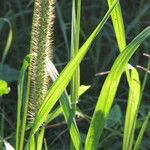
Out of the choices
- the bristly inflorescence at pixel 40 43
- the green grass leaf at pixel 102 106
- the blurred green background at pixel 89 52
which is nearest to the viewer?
the bristly inflorescence at pixel 40 43

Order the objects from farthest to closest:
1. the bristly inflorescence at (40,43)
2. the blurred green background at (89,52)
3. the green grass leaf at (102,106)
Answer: the blurred green background at (89,52) → the green grass leaf at (102,106) → the bristly inflorescence at (40,43)

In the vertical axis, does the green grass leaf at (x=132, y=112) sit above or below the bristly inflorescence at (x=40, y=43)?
below

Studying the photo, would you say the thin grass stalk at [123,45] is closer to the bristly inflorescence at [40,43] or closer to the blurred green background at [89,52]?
the bristly inflorescence at [40,43]

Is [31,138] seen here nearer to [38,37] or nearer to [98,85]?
[38,37]

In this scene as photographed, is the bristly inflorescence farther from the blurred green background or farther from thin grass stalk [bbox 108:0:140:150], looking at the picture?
the blurred green background

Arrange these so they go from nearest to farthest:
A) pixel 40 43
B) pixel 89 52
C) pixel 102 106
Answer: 1. pixel 40 43
2. pixel 102 106
3. pixel 89 52

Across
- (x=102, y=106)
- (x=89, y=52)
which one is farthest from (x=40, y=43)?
(x=89, y=52)

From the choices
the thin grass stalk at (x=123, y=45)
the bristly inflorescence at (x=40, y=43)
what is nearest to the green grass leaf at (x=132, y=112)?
the thin grass stalk at (x=123, y=45)

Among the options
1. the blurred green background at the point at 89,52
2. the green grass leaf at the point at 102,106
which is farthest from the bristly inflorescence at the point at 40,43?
the blurred green background at the point at 89,52

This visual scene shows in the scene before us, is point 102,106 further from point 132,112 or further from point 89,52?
point 89,52

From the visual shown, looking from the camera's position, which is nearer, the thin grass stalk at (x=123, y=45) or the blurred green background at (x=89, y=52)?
the thin grass stalk at (x=123, y=45)
